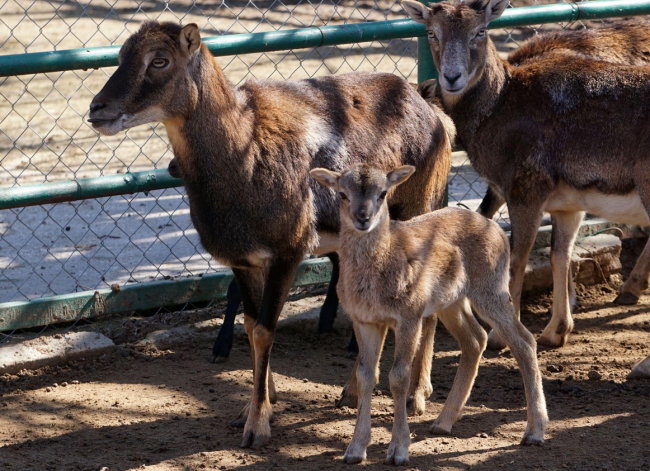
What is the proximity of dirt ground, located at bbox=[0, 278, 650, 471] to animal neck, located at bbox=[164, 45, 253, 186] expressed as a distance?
153 centimetres

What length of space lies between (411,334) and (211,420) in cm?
145

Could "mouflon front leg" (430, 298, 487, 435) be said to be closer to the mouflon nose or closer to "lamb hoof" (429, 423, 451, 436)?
"lamb hoof" (429, 423, 451, 436)

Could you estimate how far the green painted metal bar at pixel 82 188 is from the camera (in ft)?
18.8

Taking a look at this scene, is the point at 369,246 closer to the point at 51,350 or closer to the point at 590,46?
the point at 51,350

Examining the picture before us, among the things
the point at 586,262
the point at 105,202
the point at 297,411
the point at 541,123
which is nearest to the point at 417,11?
the point at 541,123

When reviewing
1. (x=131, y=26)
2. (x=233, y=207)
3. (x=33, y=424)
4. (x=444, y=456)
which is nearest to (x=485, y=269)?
(x=444, y=456)

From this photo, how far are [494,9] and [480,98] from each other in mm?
634

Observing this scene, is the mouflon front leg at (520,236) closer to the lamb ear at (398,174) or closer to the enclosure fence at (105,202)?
the enclosure fence at (105,202)

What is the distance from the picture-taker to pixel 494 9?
611 centimetres

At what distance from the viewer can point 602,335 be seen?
675 cm

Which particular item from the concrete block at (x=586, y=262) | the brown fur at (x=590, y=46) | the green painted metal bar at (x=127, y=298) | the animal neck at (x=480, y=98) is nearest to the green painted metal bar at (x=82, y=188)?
the green painted metal bar at (x=127, y=298)

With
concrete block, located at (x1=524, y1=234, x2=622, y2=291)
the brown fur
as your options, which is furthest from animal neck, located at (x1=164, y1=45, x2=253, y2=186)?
concrete block, located at (x1=524, y1=234, x2=622, y2=291)

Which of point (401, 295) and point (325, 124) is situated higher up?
point (325, 124)

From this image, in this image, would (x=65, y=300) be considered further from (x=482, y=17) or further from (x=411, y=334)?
(x=482, y=17)
